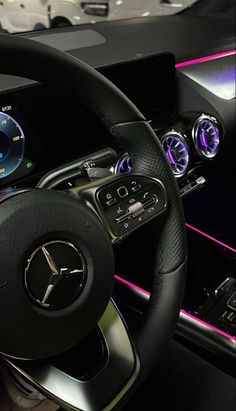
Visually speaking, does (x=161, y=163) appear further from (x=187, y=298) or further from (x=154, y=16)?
(x=154, y=16)

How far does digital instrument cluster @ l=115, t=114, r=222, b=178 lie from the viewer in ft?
4.22

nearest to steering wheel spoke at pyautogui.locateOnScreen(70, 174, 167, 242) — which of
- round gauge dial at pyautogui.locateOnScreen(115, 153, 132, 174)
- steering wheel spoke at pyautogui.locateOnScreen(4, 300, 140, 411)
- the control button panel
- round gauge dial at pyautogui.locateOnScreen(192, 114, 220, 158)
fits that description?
the control button panel

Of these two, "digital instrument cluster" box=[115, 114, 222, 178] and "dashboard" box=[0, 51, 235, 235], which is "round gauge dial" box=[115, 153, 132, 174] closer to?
"dashboard" box=[0, 51, 235, 235]

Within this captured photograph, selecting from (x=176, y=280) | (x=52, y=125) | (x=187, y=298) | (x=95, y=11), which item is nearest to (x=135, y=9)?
(x=95, y=11)

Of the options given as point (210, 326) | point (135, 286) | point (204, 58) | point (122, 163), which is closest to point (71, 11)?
point (204, 58)

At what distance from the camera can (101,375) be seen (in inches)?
27.2

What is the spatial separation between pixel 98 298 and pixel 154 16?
1316 millimetres

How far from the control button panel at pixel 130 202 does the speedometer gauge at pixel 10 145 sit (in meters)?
0.31

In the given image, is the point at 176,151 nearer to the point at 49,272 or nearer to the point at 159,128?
the point at 159,128

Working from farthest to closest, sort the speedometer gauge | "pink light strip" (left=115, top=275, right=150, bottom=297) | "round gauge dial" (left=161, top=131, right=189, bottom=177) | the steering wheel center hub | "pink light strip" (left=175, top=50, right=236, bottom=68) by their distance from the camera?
"pink light strip" (left=175, top=50, right=236, bottom=68) → "round gauge dial" (left=161, top=131, right=189, bottom=177) → "pink light strip" (left=115, top=275, right=150, bottom=297) → the speedometer gauge → the steering wheel center hub

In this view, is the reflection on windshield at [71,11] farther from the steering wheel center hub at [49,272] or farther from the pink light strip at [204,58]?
the steering wheel center hub at [49,272]

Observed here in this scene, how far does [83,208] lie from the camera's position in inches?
26.5

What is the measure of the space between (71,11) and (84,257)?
134cm

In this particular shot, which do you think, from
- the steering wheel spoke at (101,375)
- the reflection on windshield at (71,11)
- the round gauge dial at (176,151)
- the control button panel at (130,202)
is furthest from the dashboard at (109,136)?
the reflection on windshield at (71,11)
